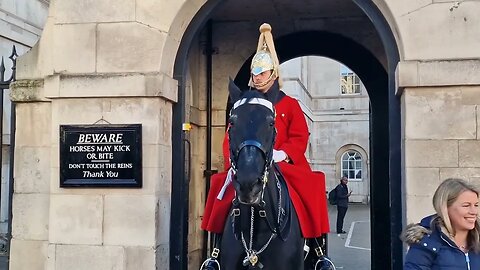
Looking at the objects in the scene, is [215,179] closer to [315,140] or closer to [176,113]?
[176,113]

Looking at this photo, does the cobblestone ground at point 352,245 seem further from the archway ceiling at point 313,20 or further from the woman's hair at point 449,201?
the woman's hair at point 449,201

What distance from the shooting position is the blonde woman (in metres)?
3.35

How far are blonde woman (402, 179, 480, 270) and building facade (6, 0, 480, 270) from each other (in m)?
2.44

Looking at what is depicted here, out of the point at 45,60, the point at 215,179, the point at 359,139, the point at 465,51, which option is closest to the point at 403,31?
the point at 465,51

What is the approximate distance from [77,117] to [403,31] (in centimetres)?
370

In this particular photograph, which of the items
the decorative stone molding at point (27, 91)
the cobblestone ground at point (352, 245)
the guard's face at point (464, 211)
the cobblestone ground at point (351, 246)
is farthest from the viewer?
the cobblestone ground at point (352, 245)

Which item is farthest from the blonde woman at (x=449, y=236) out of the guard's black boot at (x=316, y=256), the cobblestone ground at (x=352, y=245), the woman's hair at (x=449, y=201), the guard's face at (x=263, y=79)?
the cobblestone ground at (x=352, y=245)

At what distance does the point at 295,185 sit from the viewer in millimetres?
5277

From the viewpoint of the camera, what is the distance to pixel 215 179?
18.0 feet

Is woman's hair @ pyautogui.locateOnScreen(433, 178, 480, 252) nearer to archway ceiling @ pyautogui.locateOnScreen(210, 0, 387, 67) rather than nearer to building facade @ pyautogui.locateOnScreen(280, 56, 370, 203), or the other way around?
archway ceiling @ pyautogui.locateOnScreen(210, 0, 387, 67)

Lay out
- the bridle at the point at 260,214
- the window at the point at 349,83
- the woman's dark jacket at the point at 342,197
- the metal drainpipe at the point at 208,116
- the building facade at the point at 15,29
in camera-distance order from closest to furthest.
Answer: the bridle at the point at 260,214 < the metal drainpipe at the point at 208,116 < the building facade at the point at 15,29 < the woman's dark jacket at the point at 342,197 < the window at the point at 349,83

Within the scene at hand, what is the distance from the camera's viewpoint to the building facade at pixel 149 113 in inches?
230

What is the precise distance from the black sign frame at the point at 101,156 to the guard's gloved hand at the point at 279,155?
1881 mm

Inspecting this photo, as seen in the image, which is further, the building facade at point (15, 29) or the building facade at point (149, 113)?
the building facade at point (15, 29)
